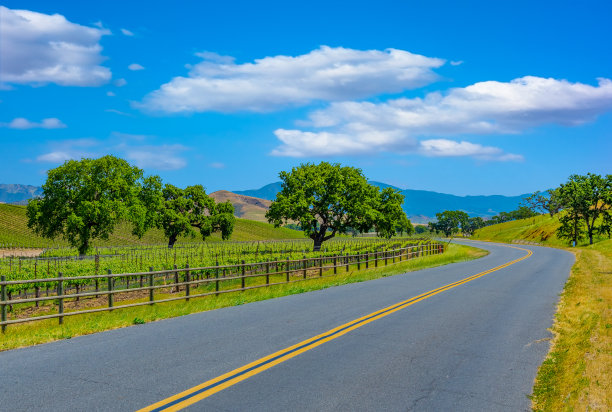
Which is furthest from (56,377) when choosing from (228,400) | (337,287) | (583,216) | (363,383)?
(583,216)

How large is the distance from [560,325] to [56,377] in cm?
1078

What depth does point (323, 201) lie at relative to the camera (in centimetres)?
6131

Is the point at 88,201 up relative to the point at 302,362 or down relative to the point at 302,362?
up

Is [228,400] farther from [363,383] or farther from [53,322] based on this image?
[53,322]

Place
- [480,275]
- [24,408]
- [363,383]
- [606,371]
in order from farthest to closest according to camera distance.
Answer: [480,275] < [606,371] < [363,383] < [24,408]

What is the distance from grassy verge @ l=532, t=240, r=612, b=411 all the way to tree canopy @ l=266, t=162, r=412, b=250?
45.2 metres

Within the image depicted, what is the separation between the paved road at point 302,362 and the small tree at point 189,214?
223ft

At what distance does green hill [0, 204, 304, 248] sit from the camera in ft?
301

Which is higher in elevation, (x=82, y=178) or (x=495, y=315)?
(x=82, y=178)

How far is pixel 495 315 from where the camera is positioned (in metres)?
13.1

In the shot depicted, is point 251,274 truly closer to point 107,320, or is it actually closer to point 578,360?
point 107,320

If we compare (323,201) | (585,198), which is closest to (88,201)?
(323,201)

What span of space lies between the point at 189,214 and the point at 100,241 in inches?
1358

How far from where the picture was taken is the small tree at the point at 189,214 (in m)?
78.7
